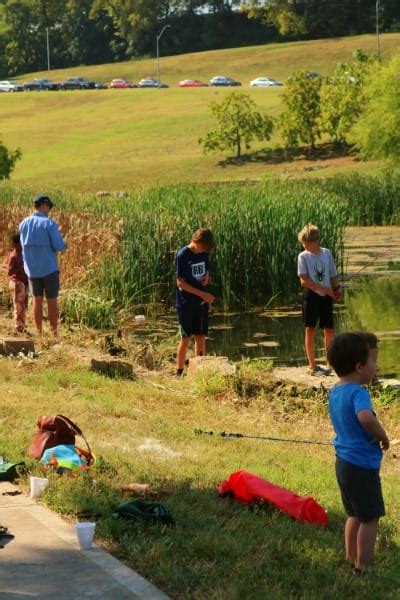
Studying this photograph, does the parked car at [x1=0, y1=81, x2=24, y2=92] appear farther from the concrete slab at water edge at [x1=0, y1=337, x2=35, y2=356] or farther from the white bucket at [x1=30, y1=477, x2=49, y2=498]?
the white bucket at [x1=30, y1=477, x2=49, y2=498]

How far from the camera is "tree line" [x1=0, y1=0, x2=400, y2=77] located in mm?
122812

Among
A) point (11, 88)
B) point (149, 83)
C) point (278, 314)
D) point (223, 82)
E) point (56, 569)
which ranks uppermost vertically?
point (11, 88)

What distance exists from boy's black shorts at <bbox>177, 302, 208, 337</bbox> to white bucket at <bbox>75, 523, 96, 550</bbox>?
23.6ft

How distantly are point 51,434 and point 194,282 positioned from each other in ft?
16.4

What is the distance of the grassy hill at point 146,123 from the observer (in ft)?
204

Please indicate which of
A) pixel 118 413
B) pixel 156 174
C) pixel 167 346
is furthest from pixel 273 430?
pixel 156 174

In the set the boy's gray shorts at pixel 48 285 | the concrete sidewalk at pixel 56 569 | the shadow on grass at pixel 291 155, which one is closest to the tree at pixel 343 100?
the shadow on grass at pixel 291 155

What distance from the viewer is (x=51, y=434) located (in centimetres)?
805

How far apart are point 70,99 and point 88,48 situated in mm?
46261

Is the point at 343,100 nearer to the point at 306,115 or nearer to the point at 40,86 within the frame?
the point at 306,115

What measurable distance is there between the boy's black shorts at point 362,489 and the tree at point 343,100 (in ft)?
186

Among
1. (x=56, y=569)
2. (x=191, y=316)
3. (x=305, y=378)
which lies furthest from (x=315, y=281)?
(x=56, y=569)

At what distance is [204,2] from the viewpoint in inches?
5320

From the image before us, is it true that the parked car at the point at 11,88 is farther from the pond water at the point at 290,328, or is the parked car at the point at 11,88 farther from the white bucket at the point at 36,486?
the white bucket at the point at 36,486
